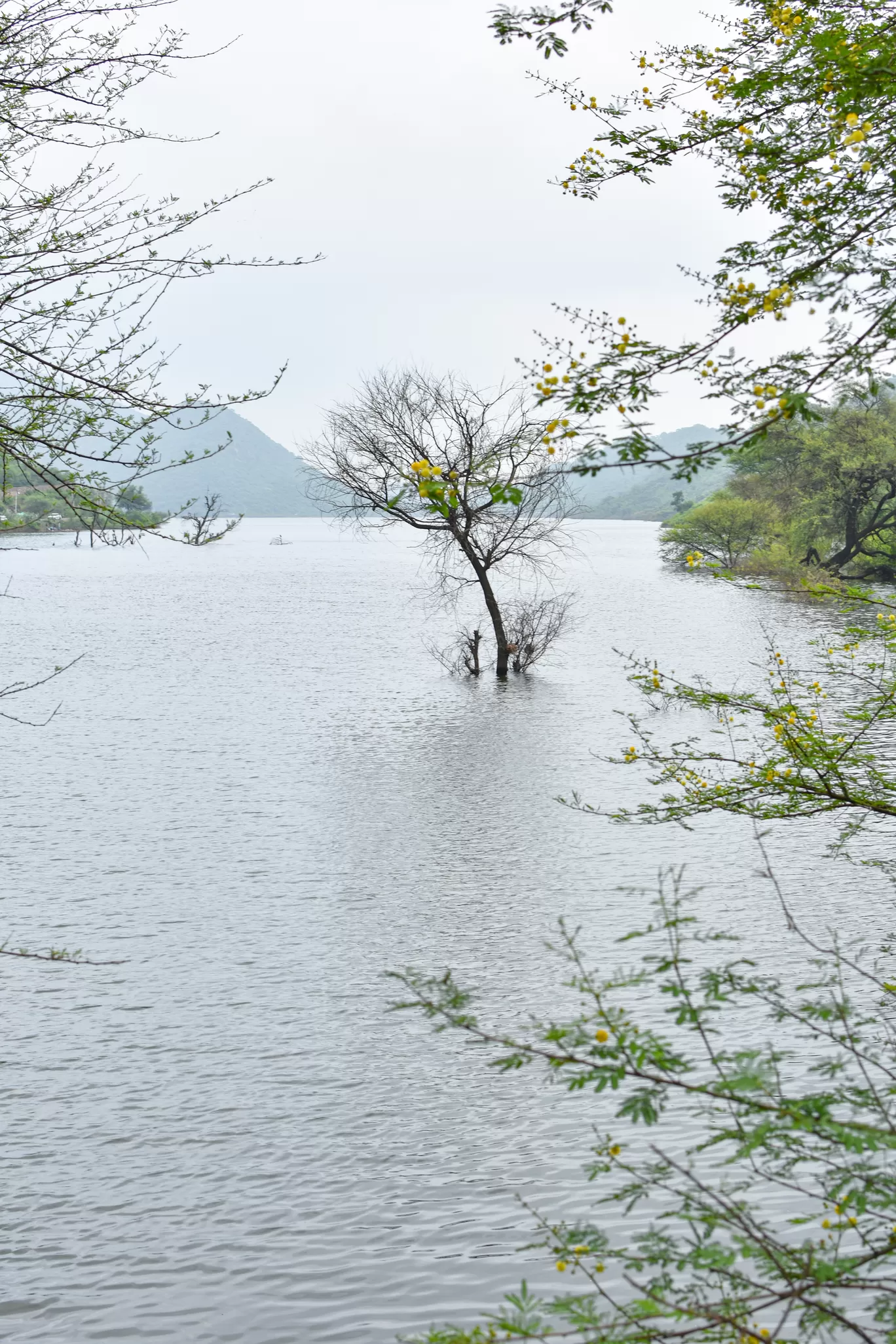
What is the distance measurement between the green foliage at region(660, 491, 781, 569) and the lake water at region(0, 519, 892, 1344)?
3561 cm

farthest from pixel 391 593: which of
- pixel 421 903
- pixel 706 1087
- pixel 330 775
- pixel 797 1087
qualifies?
pixel 706 1087

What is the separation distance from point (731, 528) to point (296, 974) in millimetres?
54619

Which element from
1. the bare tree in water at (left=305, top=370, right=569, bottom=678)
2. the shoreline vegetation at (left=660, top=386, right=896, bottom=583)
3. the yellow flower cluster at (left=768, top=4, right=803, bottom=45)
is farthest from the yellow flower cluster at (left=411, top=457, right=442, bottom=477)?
the shoreline vegetation at (left=660, top=386, right=896, bottom=583)

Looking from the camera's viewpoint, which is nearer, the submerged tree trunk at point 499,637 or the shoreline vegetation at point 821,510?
the submerged tree trunk at point 499,637

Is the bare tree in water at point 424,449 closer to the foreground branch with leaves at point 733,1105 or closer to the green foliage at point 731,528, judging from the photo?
the foreground branch with leaves at point 733,1105

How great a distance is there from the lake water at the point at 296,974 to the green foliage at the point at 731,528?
35.6 m

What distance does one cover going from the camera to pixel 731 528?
202 ft

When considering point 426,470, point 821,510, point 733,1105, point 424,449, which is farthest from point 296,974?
point 821,510

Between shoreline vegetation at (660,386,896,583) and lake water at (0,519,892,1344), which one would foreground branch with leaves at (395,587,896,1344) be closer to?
lake water at (0,519,892,1344)

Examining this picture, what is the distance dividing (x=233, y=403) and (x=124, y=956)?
6.96 meters

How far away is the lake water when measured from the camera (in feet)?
21.9

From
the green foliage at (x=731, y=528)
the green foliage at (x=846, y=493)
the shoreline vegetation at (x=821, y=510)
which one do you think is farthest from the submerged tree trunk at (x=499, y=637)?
the green foliage at (x=731, y=528)

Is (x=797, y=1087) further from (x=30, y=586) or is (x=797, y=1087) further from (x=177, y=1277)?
(x=30, y=586)

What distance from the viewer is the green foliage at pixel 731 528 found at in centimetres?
6050
